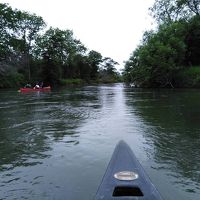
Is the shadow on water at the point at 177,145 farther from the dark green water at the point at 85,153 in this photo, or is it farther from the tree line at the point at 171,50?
the tree line at the point at 171,50

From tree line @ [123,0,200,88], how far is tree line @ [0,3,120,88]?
19326 mm

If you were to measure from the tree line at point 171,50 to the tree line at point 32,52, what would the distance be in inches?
761

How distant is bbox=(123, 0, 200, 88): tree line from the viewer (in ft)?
153

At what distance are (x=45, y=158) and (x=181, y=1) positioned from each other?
5000 centimetres

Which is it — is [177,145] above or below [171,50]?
below

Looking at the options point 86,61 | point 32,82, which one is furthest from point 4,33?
point 86,61

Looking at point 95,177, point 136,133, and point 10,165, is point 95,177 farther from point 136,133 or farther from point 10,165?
point 136,133

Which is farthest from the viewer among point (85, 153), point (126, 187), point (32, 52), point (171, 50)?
point (32, 52)

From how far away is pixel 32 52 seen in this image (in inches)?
2687

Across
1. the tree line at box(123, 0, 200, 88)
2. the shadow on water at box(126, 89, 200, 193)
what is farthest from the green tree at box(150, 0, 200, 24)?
the shadow on water at box(126, 89, 200, 193)

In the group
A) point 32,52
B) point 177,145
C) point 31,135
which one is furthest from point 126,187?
point 32,52

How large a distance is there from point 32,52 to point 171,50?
110 feet

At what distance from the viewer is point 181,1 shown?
52.6 meters

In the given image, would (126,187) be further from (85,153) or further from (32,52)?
(32,52)
